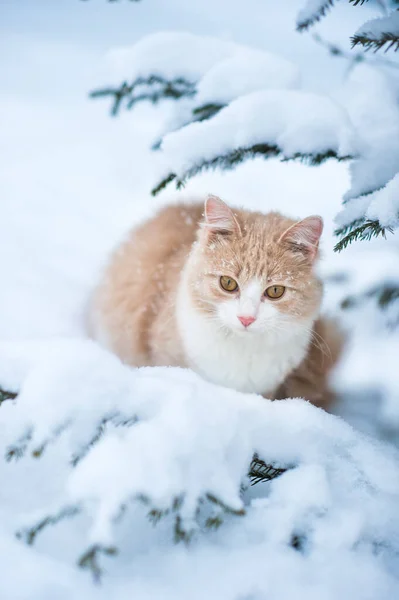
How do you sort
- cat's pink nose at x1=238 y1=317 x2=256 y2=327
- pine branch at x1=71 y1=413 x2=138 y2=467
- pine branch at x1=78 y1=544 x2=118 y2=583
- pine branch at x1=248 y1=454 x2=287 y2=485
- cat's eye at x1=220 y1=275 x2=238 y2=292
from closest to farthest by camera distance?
pine branch at x1=78 y1=544 x2=118 y2=583
pine branch at x1=71 y1=413 x2=138 y2=467
pine branch at x1=248 y1=454 x2=287 y2=485
cat's pink nose at x1=238 y1=317 x2=256 y2=327
cat's eye at x1=220 y1=275 x2=238 y2=292

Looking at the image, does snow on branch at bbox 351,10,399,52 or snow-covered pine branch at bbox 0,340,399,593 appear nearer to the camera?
snow-covered pine branch at bbox 0,340,399,593

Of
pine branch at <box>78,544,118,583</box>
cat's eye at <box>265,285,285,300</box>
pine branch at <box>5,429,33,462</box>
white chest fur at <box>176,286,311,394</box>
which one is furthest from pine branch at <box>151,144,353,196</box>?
pine branch at <box>78,544,118,583</box>

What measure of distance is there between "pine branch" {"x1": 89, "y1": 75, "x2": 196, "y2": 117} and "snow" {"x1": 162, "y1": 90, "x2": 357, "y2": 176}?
0.32 m

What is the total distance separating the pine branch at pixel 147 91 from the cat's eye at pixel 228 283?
1.89 feet

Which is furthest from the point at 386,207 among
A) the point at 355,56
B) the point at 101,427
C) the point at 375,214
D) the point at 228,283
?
the point at 355,56

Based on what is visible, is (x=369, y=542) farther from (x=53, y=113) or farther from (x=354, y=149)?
(x=53, y=113)

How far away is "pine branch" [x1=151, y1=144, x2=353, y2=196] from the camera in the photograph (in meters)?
1.09

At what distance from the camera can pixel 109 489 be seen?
2.15 ft

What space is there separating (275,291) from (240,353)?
227 mm

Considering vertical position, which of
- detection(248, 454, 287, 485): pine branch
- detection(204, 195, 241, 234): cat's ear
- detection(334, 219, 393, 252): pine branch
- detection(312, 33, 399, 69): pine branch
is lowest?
detection(248, 454, 287, 485): pine branch

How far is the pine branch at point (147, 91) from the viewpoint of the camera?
132 centimetres

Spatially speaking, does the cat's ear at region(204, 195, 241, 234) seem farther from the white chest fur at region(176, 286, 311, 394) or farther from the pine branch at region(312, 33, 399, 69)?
the pine branch at region(312, 33, 399, 69)

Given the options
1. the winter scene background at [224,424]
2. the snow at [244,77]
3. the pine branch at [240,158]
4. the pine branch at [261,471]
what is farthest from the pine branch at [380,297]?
the snow at [244,77]

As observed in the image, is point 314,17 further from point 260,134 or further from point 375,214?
point 375,214
